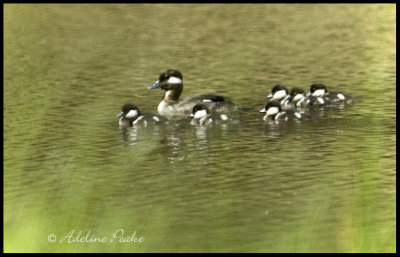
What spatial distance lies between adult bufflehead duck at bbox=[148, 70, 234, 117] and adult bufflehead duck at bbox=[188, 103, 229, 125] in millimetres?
70

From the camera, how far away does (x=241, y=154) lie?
7.39 metres

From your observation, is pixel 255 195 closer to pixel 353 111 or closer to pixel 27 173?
pixel 27 173

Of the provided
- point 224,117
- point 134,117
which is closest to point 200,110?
point 224,117

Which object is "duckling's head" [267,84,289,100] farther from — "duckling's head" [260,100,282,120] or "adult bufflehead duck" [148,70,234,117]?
"duckling's head" [260,100,282,120]

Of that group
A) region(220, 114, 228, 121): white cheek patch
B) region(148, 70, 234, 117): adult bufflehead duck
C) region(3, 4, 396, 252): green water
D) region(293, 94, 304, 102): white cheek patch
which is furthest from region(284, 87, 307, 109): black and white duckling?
region(220, 114, 228, 121): white cheek patch

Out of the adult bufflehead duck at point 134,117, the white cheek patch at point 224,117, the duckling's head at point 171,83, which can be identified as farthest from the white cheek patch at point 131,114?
the duckling's head at point 171,83

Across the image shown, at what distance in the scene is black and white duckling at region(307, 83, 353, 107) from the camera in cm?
961

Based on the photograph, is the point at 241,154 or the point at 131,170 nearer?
the point at 131,170

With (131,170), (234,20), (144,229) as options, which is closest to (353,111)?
(131,170)

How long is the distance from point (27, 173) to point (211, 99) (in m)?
2.96

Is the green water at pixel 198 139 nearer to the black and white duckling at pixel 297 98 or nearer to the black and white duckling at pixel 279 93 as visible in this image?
the black and white duckling at pixel 279 93

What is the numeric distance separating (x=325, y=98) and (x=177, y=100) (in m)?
1.60

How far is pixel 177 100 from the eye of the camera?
991cm

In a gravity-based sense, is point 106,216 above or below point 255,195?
above
